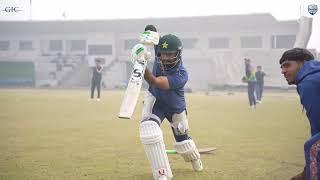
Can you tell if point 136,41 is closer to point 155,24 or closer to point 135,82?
point 155,24

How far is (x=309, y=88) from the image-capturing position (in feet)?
8.97

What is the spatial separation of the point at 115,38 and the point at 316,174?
47.1 metres

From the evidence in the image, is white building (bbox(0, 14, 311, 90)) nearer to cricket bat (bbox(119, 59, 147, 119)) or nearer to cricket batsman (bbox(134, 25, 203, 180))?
cricket batsman (bbox(134, 25, 203, 180))

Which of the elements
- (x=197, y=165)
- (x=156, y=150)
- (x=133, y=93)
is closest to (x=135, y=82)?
(x=133, y=93)

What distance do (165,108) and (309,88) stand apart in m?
2.24

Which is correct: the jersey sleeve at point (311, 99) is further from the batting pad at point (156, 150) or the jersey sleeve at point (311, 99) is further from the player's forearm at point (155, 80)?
the batting pad at point (156, 150)

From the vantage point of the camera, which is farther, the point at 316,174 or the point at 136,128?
the point at 136,128

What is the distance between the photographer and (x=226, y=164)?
18.1 feet

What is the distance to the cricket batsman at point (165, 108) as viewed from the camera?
4.33 meters

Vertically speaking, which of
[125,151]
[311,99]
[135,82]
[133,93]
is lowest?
[125,151]

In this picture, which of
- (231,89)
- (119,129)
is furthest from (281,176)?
(231,89)

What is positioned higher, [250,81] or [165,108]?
[165,108]

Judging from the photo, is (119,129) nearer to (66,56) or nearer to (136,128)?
(136,128)

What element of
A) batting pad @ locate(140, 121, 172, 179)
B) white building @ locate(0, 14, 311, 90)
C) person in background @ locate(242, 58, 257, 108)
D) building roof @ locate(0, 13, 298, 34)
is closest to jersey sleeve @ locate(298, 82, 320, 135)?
batting pad @ locate(140, 121, 172, 179)
